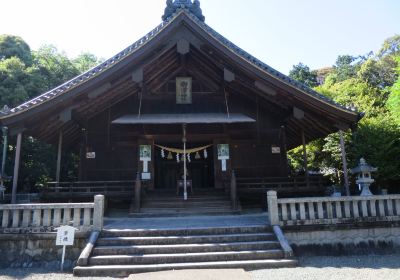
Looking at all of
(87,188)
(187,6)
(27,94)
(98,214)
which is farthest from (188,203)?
(27,94)

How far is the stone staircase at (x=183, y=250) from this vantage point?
6715 millimetres

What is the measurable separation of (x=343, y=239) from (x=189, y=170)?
8264mm

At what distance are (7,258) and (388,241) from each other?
966cm

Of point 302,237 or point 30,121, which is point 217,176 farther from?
point 30,121

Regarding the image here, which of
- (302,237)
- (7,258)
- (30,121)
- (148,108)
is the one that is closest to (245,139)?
(148,108)

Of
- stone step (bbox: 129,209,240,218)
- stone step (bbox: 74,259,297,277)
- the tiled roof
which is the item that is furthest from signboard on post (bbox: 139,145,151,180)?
stone step (bbox: 74,259,297,277)

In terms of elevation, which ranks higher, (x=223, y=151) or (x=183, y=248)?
(x=223, y=151)

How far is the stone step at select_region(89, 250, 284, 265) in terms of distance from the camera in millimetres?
6859

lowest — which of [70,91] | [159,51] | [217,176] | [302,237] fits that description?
[302,237]

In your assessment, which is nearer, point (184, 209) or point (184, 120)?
point (184, 209)

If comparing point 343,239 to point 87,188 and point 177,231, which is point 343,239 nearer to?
point 177,231

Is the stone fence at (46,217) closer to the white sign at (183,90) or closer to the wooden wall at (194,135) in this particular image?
the wooden wall at (194,135)

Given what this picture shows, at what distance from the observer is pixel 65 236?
723cm

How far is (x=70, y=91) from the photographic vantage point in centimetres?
1060
